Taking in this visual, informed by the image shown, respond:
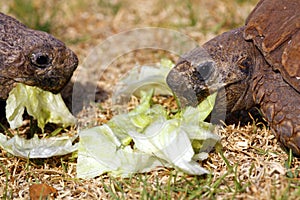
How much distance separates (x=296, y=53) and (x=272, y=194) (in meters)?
0.81

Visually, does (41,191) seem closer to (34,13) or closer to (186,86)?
(186,86)

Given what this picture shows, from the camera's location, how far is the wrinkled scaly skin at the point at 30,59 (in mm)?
3322

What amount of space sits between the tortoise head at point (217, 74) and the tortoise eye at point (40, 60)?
78cm

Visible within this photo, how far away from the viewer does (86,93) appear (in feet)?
13.4

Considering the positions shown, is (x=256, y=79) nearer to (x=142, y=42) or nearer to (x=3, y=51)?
(x=3, y=51)

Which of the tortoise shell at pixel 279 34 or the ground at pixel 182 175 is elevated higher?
the tortoise shell at pixel 279 34

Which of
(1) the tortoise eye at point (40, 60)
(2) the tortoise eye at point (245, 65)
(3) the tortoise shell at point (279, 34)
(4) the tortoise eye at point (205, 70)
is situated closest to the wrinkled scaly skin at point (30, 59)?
(1) the tortoise eye at point (40, 60)

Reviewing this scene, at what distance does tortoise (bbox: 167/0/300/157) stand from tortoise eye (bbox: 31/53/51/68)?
0.78 meters

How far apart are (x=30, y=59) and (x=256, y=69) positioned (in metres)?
1.38

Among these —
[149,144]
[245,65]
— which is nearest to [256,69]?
[245,65]

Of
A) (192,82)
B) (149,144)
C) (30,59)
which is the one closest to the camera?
(149,144)

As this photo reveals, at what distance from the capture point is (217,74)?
10.5 feet

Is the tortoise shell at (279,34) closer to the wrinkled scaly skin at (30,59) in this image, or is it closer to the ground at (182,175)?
the ground at (182,175)

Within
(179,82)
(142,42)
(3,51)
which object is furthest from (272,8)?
(142,42)
